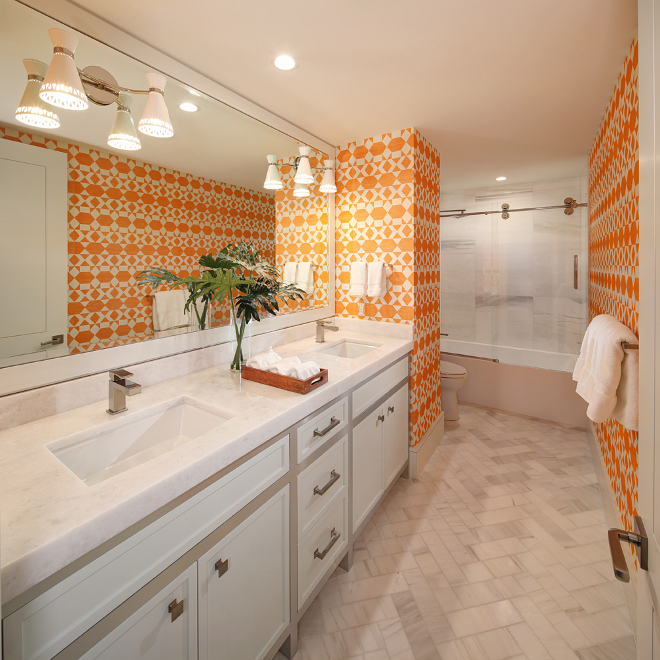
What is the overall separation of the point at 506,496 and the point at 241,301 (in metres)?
2.06

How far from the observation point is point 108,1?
1270 mm

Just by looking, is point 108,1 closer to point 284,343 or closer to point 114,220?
point 114,220

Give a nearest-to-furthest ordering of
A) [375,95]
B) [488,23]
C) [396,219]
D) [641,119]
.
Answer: [641,119] < [488,23] < [375,95] < [396,219]

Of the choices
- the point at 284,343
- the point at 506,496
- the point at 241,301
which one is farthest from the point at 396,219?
the point at 506,496

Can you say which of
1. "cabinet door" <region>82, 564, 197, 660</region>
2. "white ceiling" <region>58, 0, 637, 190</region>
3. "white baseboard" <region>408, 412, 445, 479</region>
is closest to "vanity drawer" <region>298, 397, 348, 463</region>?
"cabinet door" <region>82, 564, 197, 660</region>

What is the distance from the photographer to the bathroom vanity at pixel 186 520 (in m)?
0.71

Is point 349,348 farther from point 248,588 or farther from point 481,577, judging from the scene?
point 248,588

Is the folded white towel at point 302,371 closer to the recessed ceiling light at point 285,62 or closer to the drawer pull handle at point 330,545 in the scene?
the drawer pull handle at point 330,545

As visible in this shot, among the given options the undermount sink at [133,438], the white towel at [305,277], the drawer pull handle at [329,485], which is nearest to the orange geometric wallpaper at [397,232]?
the white towel at [305,277]

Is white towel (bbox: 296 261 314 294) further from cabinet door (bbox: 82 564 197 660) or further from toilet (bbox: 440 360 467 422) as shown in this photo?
cabinet door (bbox: 82 564 197 660)

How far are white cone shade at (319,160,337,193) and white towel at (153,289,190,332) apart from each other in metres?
1.33

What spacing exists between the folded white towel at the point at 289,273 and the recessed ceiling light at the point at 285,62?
106 cm

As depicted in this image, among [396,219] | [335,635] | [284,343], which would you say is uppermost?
[396,219]

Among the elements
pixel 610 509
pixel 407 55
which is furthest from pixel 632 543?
pixel 407 55
